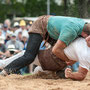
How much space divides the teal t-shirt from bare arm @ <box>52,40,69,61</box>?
0.26ft

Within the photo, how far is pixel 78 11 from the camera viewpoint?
10469 mm

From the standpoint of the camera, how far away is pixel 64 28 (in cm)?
531

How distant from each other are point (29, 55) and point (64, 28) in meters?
0.86

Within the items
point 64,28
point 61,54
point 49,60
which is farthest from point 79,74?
point 64,28

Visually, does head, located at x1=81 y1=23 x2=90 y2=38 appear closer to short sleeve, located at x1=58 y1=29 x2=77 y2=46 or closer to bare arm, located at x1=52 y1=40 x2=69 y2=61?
short sleeve, located at x1=58 y1=29 x2=77 y2=46

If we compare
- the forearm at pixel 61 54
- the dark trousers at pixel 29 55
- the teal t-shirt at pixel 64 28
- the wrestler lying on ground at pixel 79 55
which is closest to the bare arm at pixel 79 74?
the wrestler lying on ground at pixel 79 55

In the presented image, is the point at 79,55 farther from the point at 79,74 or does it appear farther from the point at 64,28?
the point at 64,28

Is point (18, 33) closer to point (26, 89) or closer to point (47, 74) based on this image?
point (47, 74)

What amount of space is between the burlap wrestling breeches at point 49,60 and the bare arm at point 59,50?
183 mm

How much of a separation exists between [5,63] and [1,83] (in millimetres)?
899

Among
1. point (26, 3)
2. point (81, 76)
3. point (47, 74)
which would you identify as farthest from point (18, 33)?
point (26, 3)

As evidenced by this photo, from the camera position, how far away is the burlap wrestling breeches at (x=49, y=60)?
19.0ft

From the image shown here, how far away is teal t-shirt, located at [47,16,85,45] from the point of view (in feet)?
17.2

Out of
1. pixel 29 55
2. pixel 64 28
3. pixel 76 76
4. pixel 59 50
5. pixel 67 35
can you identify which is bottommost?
pixel 76 76
